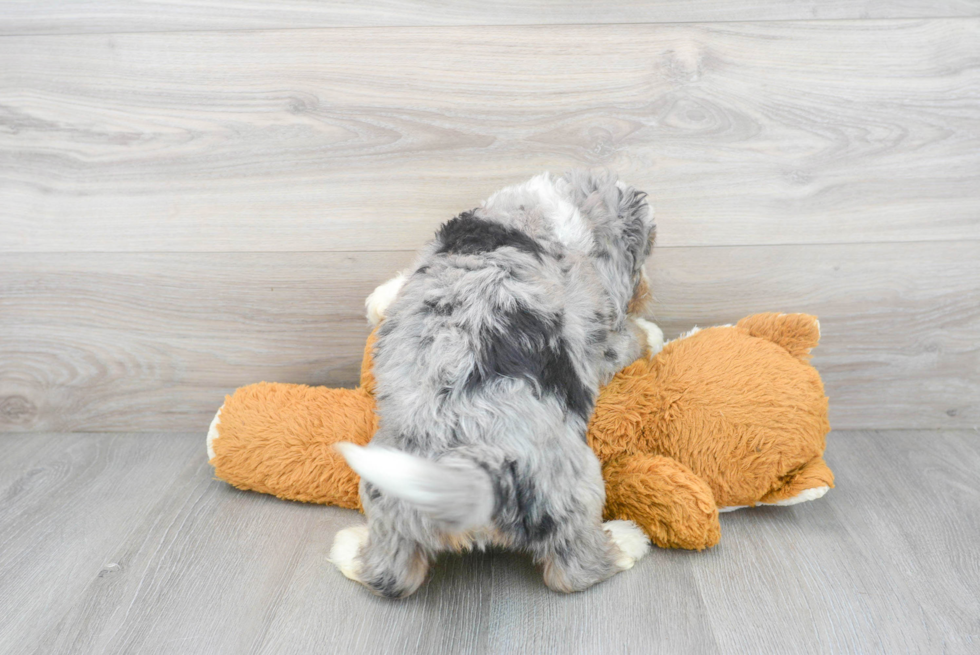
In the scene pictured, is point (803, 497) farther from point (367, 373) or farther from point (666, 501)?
point (367, 373)

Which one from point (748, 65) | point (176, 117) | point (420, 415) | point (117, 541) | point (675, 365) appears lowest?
point (117, 541)

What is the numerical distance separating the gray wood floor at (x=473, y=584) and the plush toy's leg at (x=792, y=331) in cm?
37

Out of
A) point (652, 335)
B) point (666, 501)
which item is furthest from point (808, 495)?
point (652, 335)

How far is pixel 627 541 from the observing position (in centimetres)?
146

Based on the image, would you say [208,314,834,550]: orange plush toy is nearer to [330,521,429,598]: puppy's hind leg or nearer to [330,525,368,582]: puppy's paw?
[330,525,368,582]: puppy's paw

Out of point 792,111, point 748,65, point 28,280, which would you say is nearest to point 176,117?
point 28,280

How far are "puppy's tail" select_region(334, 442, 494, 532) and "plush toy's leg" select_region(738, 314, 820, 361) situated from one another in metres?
0.92

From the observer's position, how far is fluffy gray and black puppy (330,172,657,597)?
121 centimetres

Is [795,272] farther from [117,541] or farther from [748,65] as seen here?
[117,541]

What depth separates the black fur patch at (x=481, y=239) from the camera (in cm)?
138

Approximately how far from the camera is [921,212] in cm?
179

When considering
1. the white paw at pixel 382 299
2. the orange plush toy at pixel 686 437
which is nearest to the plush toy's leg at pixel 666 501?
the orange plush toy at pixel 686 437

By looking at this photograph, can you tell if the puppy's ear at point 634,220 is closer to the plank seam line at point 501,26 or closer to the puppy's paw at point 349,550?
the plank seam line at point 501,26

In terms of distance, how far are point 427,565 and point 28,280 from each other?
141 centimetres
